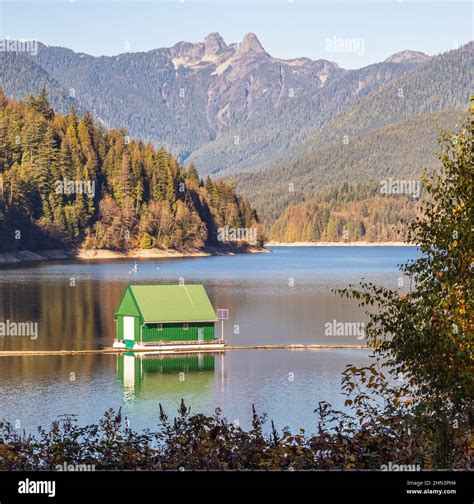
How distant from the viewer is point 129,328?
2530 inches

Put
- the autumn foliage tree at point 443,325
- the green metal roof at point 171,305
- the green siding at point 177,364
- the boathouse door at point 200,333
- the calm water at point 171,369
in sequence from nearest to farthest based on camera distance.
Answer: the autumn foliage tree at point 443,325 → the calm water at point 171,369 → the green siding at point 177,364 → the green metal roof at point 171,305 → the boathouse door at point 200,333

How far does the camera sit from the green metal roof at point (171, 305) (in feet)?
203

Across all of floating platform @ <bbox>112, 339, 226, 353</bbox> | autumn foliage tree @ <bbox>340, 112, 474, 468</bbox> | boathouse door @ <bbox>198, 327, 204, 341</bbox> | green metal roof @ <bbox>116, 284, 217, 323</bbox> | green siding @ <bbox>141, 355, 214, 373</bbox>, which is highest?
autumn foliage tree @ <bbox>340, 112, 474, 468</bbox>

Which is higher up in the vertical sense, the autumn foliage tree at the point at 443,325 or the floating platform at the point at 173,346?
the autumn foliage tree at the point at 443,325

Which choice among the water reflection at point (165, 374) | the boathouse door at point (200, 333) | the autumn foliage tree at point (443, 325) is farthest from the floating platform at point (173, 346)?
the autumn foliage tree at point (443, 325)

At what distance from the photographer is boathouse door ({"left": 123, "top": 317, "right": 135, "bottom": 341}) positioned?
63378mm

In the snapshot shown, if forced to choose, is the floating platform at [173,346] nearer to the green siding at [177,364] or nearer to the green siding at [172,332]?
the green siding at [172,332]

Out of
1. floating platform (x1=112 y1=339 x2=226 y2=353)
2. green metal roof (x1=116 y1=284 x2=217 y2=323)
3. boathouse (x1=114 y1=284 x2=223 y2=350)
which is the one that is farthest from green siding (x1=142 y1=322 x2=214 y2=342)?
green metal roof (x1=116 y1=284 x2=217 y2=323)

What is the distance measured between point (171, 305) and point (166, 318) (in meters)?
1.02

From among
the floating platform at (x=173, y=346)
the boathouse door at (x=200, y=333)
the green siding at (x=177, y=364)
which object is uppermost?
the boathouse door at (x=200, y=333)

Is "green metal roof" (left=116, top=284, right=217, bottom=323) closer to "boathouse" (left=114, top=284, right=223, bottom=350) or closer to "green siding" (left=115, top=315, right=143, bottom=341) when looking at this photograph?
"boathouse" (left=114, top=284, right=223, bottom=350)

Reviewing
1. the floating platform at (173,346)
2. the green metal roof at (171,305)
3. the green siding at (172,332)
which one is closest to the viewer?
the floating platform at (173,346)

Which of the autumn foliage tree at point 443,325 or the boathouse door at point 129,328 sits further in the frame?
the boathouse door at point 129,328

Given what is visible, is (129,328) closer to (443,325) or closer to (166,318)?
(166,318)
